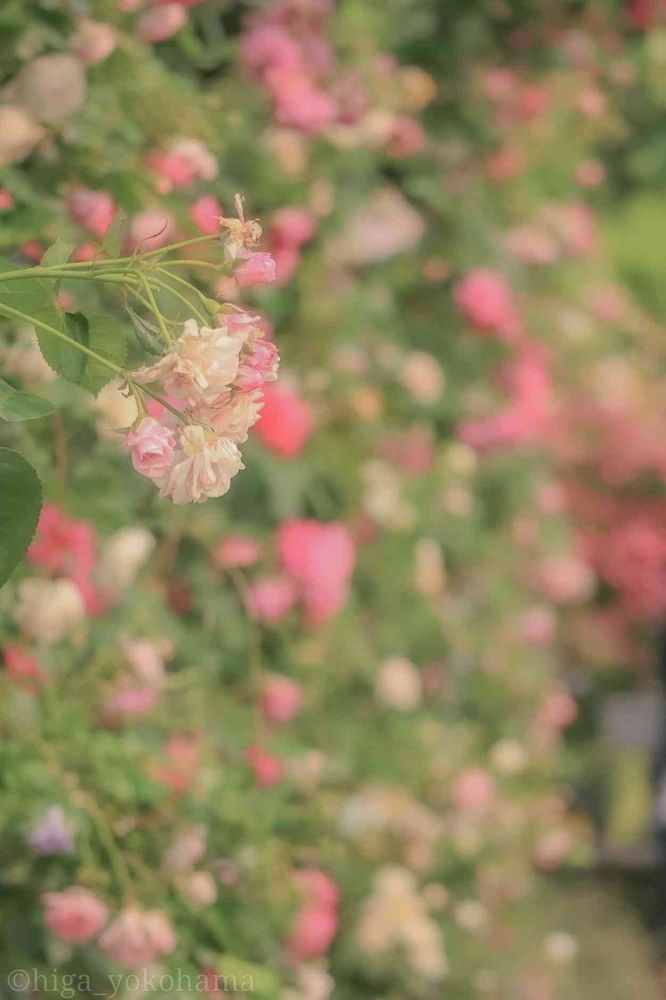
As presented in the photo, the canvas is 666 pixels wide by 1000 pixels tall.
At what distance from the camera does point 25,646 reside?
4.42 ft

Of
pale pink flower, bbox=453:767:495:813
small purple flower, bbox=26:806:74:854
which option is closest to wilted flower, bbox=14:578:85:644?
small purple flower, bbox=26:806:74:854

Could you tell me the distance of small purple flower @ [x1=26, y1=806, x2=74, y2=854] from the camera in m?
1.20

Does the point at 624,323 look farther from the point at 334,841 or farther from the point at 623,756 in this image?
the point at 334,841

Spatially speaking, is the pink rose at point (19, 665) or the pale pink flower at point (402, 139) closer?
the pink rose at point (19, 665)

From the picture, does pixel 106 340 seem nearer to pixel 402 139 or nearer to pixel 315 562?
pixel 315 562

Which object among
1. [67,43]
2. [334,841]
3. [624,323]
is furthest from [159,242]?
[624,323]

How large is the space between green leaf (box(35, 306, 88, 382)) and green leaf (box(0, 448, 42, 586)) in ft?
0.19

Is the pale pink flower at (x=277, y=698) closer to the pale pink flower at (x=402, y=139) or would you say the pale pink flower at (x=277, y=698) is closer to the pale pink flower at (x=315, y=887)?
the pale pink flower at (x=315, y=887)

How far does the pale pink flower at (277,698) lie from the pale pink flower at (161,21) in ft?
2.65

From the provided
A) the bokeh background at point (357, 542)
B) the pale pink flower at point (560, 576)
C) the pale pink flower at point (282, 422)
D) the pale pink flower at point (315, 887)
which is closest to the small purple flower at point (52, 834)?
the bokeh background at point (357, 542)

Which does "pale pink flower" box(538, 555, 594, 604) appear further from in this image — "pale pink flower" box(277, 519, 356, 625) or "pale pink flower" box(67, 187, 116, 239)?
"pale pink flower" box(67, 187, 116, 239)

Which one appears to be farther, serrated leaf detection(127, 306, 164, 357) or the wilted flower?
the wilted flower

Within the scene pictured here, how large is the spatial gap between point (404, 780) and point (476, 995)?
33 cm

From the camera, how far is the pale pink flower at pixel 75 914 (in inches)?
47.4
